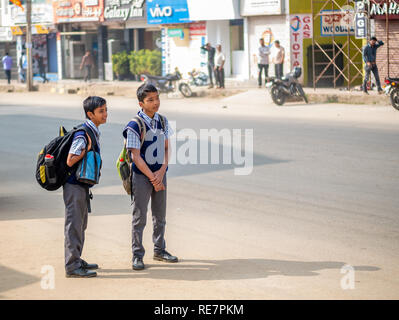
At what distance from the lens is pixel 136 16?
3634cm

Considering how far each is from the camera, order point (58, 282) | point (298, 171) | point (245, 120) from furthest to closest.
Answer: point (245, 120)
point (298, 171)
point (58, 282)

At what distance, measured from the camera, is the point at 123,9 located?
1463 inches

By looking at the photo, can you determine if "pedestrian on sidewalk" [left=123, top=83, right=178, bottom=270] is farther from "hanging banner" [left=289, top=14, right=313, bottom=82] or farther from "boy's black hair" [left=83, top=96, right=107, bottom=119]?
"hanging banner" [left=289, top=14, right=313, bottom=82]

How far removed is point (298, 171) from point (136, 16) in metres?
26.2

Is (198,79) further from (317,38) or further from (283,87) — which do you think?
(283,87)

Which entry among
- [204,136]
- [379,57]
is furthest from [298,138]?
[379,57]

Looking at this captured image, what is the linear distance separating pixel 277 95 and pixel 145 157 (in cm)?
1691

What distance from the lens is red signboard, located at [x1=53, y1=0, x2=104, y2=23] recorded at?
38.8m

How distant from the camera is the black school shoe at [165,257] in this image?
6.69m

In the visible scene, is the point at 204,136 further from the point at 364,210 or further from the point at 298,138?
the point at 364,210
